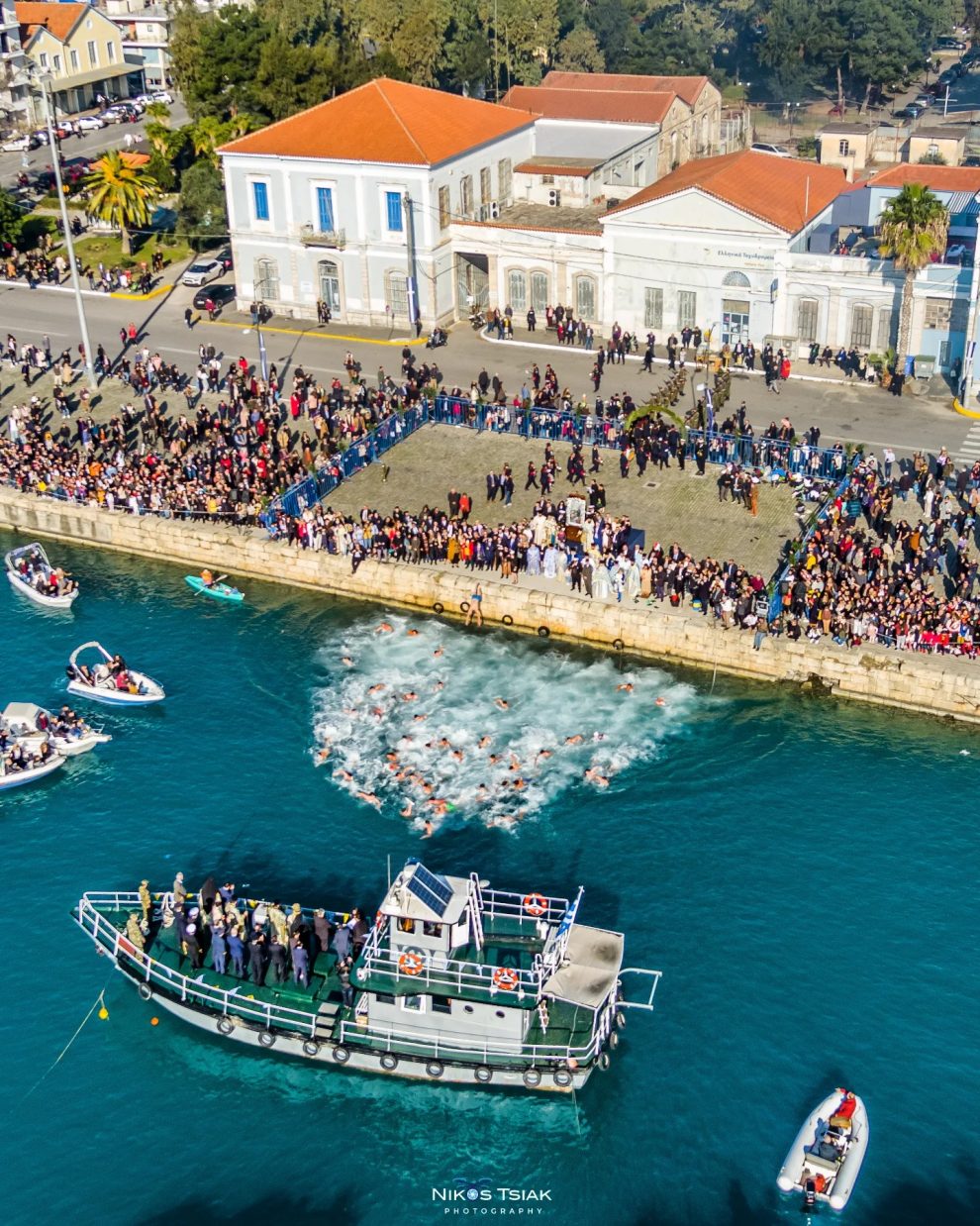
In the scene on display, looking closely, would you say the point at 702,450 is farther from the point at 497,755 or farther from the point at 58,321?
the point at 58,321

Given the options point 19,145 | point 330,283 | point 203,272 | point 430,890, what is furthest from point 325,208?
point 19,145

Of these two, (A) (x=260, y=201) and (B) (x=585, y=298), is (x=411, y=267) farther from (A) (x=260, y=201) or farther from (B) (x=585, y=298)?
(A) (x=260, y=201)

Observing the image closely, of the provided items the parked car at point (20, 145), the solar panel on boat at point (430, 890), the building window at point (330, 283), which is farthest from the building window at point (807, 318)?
the parked car at point (20, 145)

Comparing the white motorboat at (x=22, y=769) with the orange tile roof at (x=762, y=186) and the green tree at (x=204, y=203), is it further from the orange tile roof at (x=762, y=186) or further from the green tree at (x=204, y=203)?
the green tree at (x=204, y=203)

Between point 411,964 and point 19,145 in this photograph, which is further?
point 19,145

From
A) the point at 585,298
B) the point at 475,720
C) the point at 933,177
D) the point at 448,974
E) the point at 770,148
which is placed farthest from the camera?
the point at 770,148

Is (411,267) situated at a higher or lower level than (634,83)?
lower
